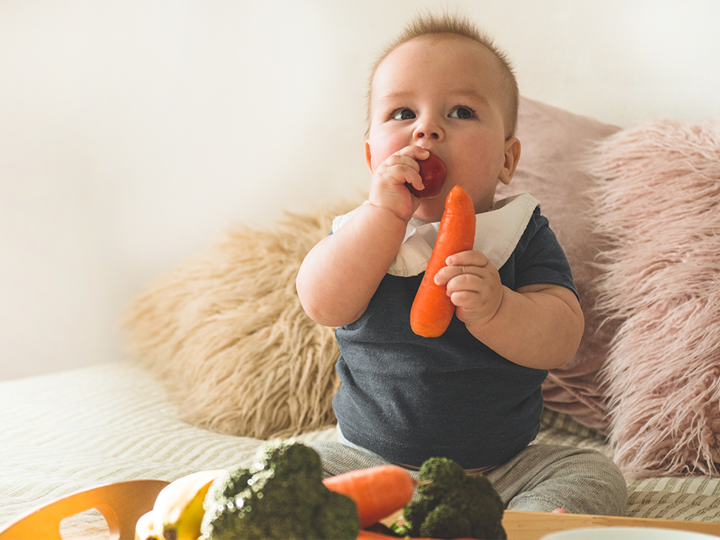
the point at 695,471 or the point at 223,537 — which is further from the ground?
the point at 223,537

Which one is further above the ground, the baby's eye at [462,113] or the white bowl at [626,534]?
the baby's eye at [462,113]

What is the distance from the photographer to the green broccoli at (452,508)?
1.22 feet

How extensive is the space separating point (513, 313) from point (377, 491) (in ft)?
1.19

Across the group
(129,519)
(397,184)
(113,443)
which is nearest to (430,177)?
(397,184)

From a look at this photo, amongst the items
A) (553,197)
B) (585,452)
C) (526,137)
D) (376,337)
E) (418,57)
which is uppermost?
(418,57)

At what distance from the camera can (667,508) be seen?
30.7 inches

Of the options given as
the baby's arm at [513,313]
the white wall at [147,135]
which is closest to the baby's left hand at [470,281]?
the baby's arm at [513,313]

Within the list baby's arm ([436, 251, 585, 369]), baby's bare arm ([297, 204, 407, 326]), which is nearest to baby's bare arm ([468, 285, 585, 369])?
baby's arm ([436, 251, 585, 369])

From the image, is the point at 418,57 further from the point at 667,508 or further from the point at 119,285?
the point at 119,285

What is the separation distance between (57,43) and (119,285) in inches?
33.3

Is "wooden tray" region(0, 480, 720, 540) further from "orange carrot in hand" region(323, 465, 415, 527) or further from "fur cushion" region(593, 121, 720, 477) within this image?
"fur cushion" region(593, 121, 720, 477)

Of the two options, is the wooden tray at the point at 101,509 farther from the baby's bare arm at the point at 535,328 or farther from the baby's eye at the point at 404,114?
the baby's eye at the point at 404,114

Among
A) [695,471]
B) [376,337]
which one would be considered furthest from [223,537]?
[695,471]

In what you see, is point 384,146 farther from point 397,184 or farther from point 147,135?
Answer: point 147,135
